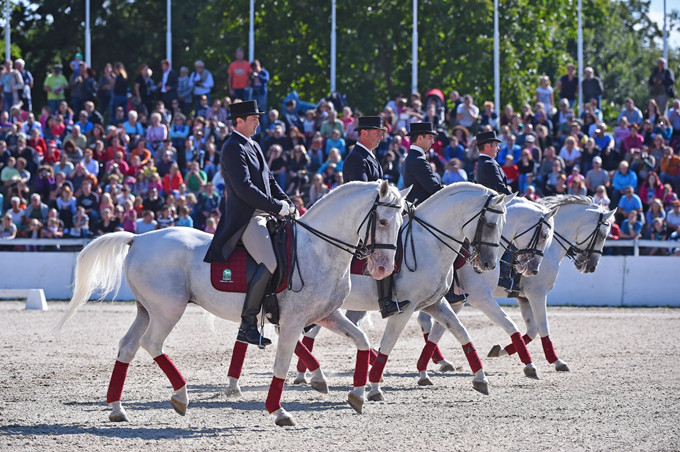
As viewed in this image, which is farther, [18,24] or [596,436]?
[18,24]

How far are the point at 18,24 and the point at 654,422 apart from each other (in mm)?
36288

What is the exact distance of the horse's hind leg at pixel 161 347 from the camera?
32.8 ft

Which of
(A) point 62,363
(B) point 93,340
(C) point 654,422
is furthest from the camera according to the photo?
(B) point 93,340

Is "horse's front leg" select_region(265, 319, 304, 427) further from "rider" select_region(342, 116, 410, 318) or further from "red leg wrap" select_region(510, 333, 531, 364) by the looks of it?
"red leg wrap" select_region(510, 333, 531, 364)

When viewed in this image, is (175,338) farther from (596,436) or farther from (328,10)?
(328,10)

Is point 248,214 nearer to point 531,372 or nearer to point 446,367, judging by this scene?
point 531,372

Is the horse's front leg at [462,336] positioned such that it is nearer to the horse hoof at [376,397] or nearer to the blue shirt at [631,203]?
the horse hoof at [376,397]

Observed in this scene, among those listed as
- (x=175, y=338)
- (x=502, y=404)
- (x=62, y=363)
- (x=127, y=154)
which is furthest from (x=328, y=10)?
(x=502, y=404)

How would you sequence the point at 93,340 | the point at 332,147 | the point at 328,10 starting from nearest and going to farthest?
the point at 93,340, the point at 332,147, the point at 328,10

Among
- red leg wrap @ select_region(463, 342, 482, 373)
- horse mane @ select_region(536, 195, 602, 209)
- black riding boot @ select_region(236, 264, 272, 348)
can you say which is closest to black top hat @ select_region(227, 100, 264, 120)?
black riding boot @ select_region(236, 264, 272, 348)

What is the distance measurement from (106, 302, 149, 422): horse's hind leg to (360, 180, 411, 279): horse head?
227 centimetres

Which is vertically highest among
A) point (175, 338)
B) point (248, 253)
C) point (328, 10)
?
point (328, 10)

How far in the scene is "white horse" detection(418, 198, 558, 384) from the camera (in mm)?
12656

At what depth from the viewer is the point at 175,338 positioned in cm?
1669
